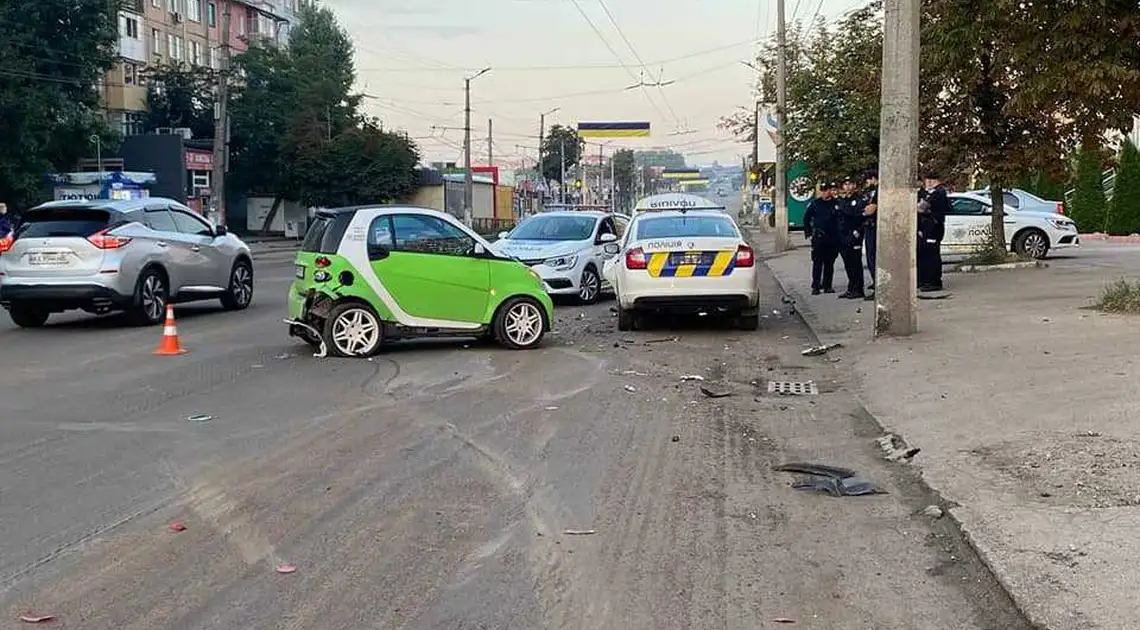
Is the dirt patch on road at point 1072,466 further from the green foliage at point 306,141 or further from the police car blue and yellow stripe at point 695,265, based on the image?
Result: the green foliage at point 306,141

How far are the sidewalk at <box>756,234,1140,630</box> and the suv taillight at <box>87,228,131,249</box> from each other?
30.0 ft

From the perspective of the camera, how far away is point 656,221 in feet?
51.5

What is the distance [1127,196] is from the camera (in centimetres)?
3631

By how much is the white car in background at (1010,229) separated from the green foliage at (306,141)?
137ft

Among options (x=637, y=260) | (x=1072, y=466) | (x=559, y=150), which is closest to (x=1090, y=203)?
(x=637, y=260)

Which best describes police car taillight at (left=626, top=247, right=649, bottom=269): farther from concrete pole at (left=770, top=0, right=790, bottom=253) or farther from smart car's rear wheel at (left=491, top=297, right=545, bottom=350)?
concrete pole at (left=770, top=0, right=790, bottom=253)

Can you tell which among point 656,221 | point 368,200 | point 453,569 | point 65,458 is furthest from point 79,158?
point 453,569

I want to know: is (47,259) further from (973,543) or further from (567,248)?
(973,543)

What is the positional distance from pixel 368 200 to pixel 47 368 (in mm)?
53762

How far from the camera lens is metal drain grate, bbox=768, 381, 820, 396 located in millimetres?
10594

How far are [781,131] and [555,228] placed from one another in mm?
18553

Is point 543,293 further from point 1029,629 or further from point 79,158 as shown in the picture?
point 79,158

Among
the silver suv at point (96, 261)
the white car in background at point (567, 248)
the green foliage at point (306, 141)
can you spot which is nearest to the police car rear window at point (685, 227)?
the white car in background at point (567, 248)

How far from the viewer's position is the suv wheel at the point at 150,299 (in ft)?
52.4
